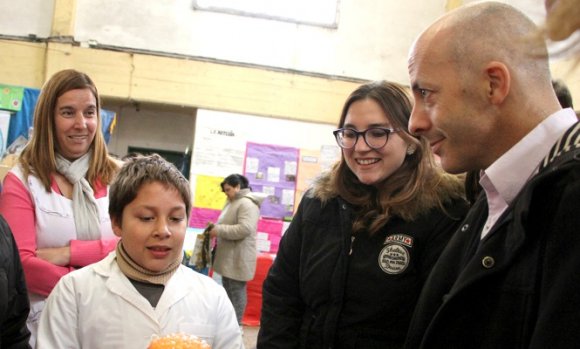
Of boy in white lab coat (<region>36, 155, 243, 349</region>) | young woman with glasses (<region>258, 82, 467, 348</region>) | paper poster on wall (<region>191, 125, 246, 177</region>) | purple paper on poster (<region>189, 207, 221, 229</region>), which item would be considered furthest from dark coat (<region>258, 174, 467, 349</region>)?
paper poster on wall (<region>191, 125, 246, 177</region>)

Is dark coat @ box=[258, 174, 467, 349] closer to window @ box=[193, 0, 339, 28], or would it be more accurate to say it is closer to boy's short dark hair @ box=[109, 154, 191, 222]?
boy's short dark hair @ box=[109, 154, 191, 222]

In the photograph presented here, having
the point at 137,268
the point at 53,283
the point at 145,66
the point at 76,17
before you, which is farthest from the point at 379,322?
the point at 76,17

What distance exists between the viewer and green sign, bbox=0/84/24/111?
6.54m

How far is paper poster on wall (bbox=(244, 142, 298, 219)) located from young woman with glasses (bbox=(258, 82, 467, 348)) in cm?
569

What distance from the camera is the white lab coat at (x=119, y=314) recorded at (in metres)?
1.51

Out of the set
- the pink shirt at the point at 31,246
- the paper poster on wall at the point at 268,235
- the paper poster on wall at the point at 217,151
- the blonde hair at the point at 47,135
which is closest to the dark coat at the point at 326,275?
the pink shirt at the point at 31,246

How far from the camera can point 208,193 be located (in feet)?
24.1

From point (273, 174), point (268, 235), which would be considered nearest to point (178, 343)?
point (268, 235)

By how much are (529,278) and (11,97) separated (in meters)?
7.07

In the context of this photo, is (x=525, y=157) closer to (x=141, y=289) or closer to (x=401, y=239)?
(x=401, y=239)

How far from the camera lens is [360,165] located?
166 centimetres

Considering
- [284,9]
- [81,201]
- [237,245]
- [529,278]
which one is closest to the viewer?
[529,278]

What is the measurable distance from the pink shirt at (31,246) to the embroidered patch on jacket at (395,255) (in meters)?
0.99

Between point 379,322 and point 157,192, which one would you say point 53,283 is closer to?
point 157,192
